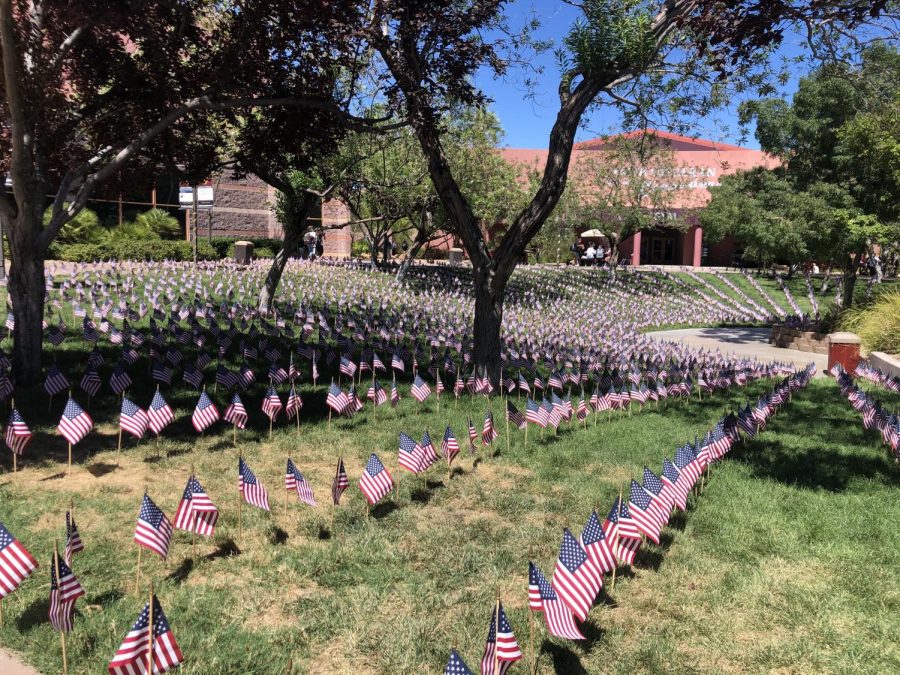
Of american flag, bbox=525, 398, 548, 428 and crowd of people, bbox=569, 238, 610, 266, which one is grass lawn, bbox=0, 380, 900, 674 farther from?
crowd of people, bbox=569, 238, 610, 266

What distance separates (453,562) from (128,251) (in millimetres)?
26607

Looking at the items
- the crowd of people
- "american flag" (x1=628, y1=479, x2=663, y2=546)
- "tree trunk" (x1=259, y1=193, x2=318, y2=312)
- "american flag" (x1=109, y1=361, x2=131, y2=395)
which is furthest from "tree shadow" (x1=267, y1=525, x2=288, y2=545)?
→ the crowd of people

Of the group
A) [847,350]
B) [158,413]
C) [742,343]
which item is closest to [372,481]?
[158,413]

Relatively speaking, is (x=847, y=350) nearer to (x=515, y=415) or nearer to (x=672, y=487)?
(x=515, y=415)

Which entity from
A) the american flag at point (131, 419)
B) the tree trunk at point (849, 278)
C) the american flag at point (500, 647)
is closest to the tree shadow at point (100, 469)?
the american flag at point (131, 419)

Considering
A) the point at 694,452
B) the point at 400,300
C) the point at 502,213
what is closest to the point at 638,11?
the point at 694,452

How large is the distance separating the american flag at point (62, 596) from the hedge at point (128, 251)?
957 inches

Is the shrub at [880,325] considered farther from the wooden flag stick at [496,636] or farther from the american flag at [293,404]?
the wooden flag stick at [496,636]

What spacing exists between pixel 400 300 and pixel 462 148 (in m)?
9.30

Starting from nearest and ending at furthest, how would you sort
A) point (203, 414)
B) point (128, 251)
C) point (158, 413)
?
point (158, 413) < point (203, 414) < point (128, 251)

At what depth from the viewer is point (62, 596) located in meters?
3.51

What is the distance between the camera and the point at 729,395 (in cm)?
1175

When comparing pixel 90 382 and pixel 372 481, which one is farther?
pixel 90 382

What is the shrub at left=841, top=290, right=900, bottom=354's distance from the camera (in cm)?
1512
